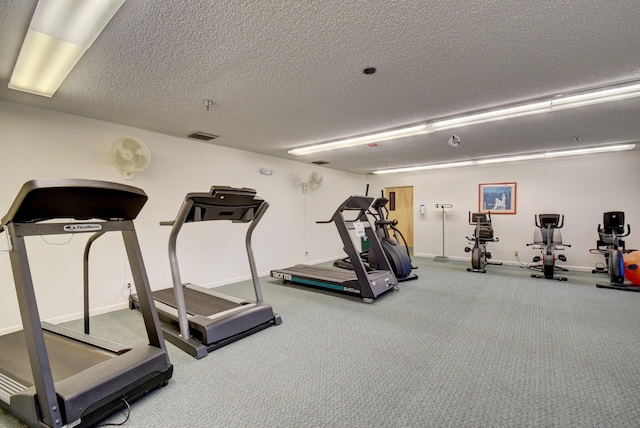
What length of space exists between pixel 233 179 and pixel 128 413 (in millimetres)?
3964

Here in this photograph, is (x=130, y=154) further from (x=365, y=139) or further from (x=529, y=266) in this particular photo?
(x=529, y=266)

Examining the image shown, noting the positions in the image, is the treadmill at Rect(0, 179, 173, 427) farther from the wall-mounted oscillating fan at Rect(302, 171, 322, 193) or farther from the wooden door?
the wooden door

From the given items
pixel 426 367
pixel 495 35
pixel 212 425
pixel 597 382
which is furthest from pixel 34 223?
pixel 597 382

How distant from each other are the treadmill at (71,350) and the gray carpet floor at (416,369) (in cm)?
21

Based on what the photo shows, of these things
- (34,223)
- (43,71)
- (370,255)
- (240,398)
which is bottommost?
(240,398)

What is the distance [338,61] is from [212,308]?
283cm

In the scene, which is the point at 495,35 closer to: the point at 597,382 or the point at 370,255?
the point at 597,382

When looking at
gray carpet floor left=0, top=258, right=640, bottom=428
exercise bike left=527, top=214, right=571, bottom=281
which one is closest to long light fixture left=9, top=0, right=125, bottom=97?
gray carpet floor left=0, top=258, right=640, bottom=428

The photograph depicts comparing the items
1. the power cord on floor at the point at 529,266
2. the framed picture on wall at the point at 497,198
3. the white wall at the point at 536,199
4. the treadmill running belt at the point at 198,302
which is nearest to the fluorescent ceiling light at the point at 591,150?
the white wall at the point at 536,199

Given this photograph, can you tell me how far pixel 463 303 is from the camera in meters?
3.89

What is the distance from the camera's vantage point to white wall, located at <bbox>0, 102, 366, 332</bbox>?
10.4 feet

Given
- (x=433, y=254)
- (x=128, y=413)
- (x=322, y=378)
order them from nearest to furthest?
(x=128, y=413)
(x=322, y=378)
(x=433, y=254)

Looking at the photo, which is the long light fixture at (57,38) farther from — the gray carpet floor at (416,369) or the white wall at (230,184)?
the gray carpet floor at (416,369)

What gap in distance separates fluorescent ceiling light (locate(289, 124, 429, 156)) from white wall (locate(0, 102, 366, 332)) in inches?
42.6
